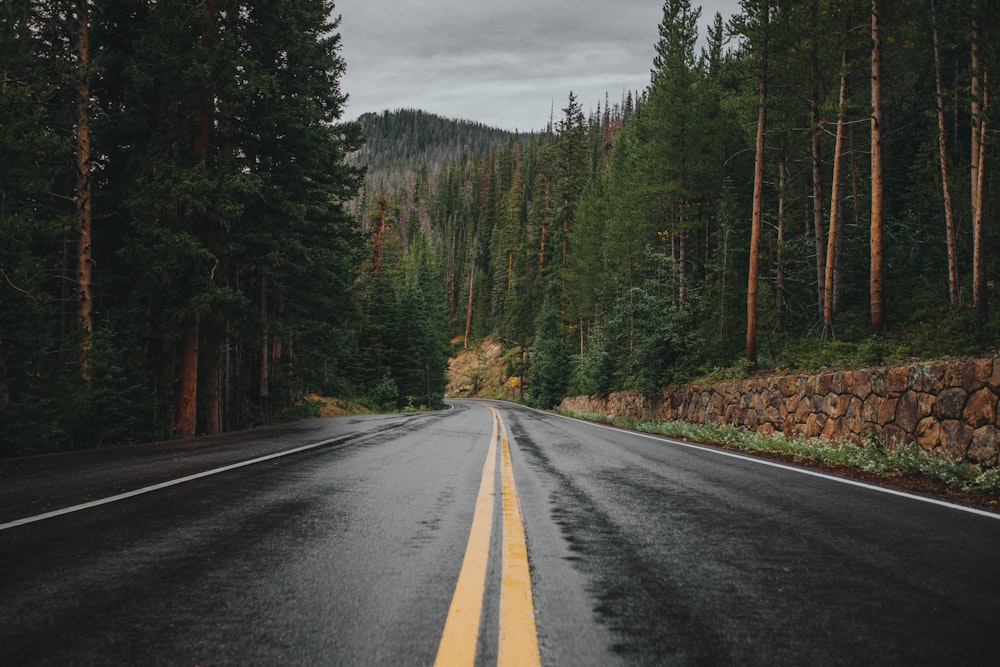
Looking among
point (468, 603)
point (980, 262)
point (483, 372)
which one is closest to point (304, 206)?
point (468, 603)

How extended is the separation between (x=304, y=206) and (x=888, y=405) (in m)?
14.4

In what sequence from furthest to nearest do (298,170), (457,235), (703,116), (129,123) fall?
1. (457,235)
2. (703,116)
3. (298,170)
4. (129,123)

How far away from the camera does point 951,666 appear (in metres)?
2.06

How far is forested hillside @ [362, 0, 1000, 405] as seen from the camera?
14.2 meters

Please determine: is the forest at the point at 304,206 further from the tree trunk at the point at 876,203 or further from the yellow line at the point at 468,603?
the yellow line at the point at 468,603

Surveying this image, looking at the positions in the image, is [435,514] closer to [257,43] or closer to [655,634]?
[655,634]

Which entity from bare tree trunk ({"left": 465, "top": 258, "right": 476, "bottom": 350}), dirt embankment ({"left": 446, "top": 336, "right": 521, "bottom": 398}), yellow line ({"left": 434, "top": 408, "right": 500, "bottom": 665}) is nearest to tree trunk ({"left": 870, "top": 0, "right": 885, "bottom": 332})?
yellow line ({"left": 434, "top": 408, "right": 500, "bottom": 665})

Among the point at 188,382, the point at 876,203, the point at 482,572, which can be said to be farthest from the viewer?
the point at 188,382

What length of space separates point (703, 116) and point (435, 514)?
98.1 feet

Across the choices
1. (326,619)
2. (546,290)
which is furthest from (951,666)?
(546,290)

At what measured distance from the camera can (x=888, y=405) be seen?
9.83 meters

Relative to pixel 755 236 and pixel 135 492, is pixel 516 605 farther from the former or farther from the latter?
pixel 755 236

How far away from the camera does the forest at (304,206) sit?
441 inches

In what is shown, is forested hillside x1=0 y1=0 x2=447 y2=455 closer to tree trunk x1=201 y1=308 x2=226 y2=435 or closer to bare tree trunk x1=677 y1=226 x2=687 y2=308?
tree trunk x1=201 y1=308 x2=226 y2=435
